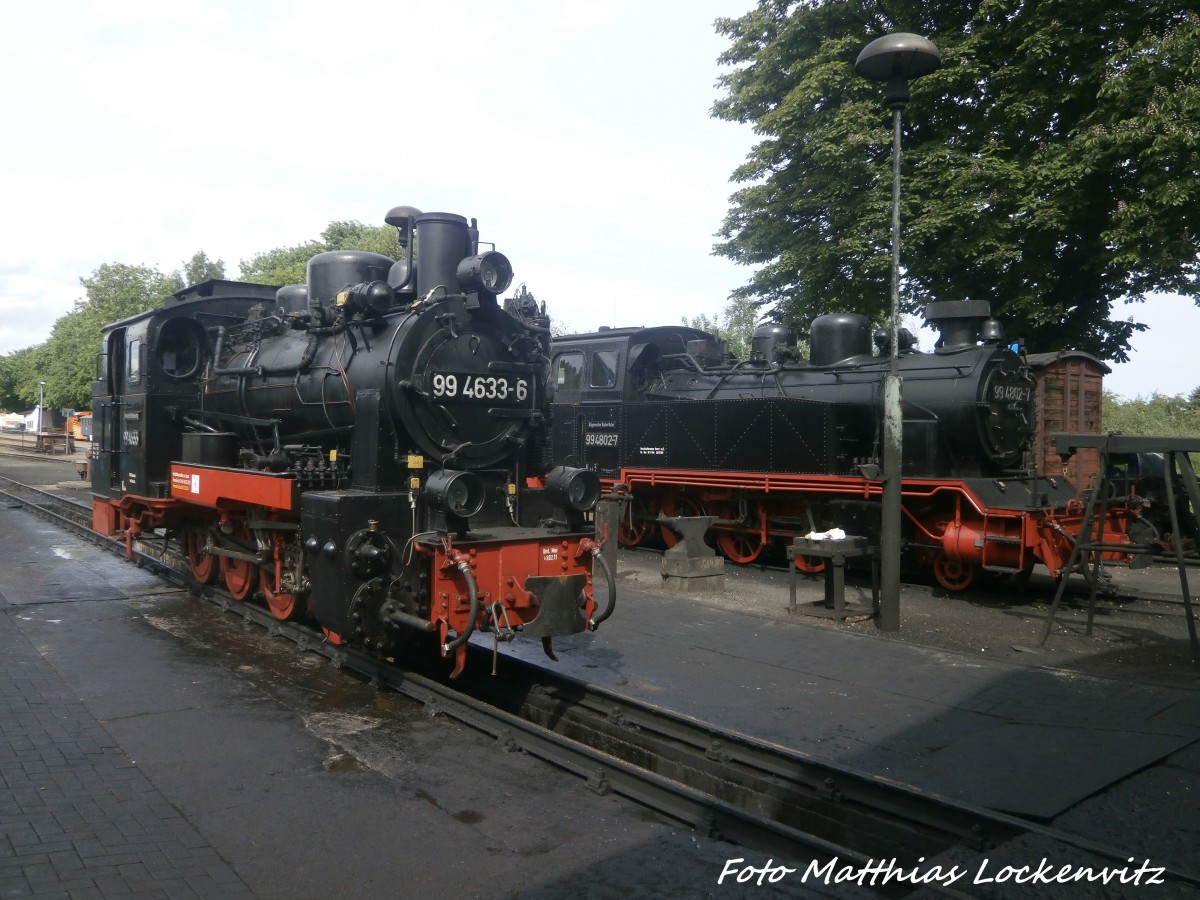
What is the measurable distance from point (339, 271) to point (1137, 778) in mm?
7213

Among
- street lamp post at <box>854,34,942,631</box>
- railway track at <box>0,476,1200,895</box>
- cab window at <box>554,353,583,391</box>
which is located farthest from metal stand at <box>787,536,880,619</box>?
cab window at <box>554,353,583,391</box>

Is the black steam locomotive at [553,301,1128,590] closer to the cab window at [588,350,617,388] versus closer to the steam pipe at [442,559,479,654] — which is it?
the cab window at [588,350,617,388]

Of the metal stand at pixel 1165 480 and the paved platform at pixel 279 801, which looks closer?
the paved platform at pixel 279 801

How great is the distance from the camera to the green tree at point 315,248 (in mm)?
48528

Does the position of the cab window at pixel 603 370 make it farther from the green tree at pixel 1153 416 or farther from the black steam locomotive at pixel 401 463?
the green tree at pixel 1153 416

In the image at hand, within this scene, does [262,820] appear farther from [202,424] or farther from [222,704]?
[202,424]

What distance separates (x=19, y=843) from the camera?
4.07 meters

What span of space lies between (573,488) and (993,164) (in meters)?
12.6

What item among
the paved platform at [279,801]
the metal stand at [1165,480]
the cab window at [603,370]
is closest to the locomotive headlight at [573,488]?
the paved platform at [279,801]

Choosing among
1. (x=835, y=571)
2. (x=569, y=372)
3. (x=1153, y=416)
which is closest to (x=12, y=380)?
(x=569, y=372)

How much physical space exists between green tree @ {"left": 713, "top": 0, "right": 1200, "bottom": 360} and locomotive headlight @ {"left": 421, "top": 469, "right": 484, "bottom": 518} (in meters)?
12.5

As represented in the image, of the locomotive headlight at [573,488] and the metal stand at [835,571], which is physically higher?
the locomotive headlight at [573,488]

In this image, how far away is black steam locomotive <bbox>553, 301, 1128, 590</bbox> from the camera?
10594mm

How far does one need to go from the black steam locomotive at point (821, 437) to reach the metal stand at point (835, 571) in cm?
168
